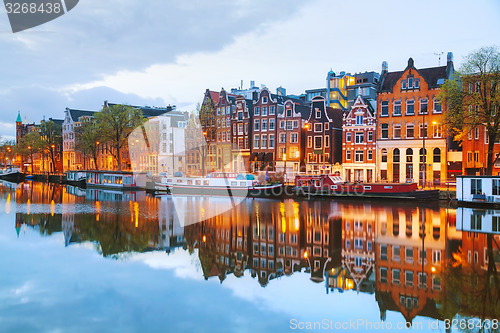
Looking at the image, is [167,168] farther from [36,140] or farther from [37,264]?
[37,264]

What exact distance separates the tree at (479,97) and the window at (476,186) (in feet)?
14.9

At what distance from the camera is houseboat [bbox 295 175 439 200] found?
4822 centimetres

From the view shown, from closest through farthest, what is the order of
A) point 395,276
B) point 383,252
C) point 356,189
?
point 395,276 → point 383,252 → point 356,189

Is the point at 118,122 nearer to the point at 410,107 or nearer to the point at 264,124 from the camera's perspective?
the point at 264,124

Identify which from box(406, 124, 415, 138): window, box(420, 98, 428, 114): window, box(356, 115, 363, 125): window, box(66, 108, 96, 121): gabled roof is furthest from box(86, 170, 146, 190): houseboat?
box(66, 108, 96, 121): gabled roof

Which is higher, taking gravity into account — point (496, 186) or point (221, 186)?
point (496, 186)

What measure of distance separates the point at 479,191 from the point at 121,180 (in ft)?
173

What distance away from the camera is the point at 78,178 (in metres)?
86.9

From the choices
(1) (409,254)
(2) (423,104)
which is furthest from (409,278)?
(2) (423,104)

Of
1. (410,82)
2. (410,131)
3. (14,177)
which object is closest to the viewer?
(410,82)

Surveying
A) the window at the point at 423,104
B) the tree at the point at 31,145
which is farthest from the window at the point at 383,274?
the tree at the point at 31,145

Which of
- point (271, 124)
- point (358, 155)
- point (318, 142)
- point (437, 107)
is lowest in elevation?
point (358, 155)

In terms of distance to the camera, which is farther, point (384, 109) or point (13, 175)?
point (13, 175)

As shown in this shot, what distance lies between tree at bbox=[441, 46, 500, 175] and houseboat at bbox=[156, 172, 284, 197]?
864 inches
